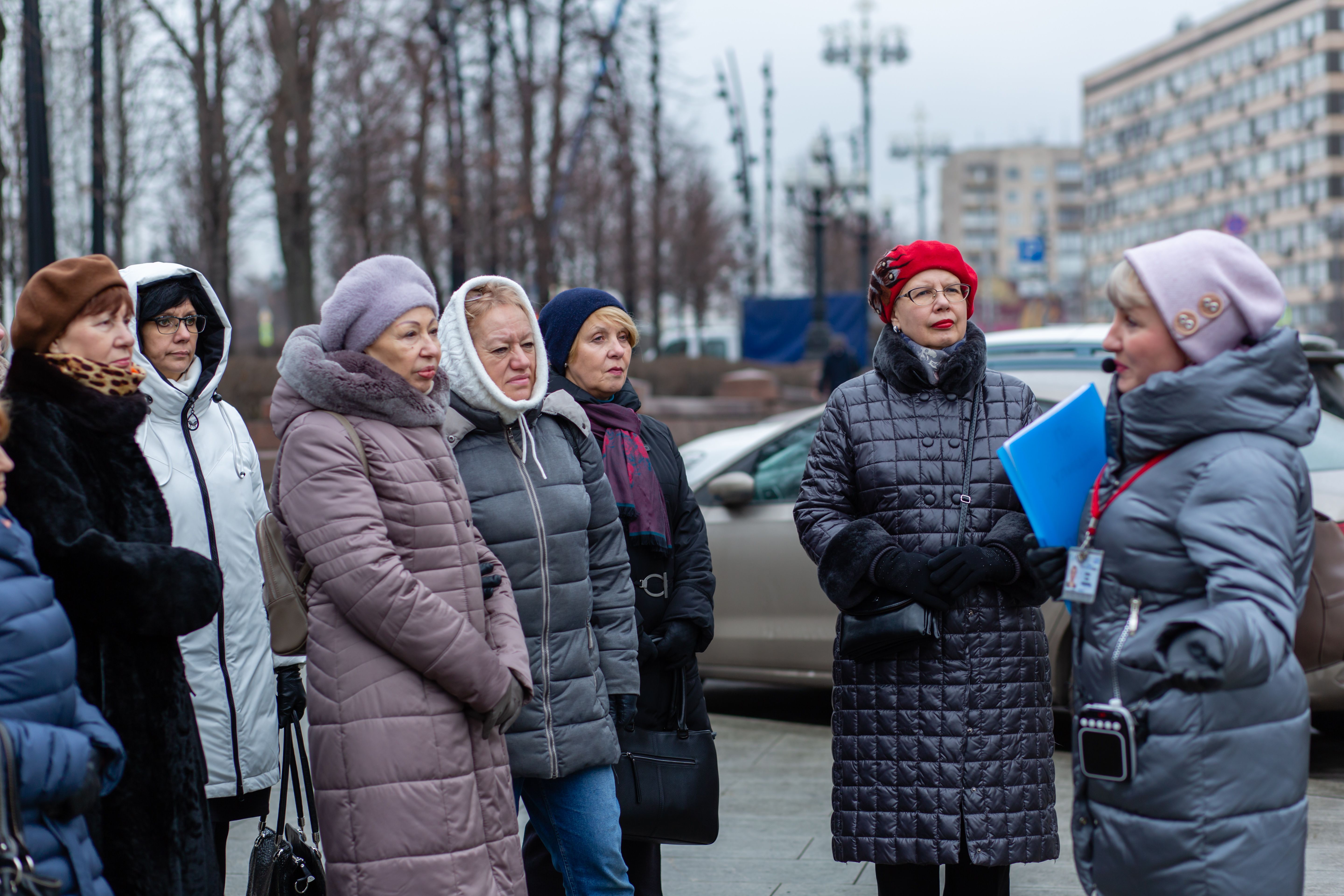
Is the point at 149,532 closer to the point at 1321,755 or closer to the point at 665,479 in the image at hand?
the point at 665,479

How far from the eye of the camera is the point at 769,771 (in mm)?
6070

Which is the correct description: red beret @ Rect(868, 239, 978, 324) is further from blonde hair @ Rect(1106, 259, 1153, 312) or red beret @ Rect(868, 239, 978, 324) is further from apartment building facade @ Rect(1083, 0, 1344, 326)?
apartment building facade @ Rect(1083, 0, 1344, 326)

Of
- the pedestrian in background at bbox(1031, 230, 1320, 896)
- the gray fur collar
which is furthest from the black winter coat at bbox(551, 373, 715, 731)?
the pedestrian in background at bbox(1031, 230, 1320, 896)

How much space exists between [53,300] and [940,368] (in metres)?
2.11

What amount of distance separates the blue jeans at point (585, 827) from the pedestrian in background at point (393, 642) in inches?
11.7

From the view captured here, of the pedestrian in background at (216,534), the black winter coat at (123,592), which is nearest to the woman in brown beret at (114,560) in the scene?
the black winter coat at (123,592)

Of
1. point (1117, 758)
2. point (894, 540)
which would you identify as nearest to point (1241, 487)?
point (1117, 758)

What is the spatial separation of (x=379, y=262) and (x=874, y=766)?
5.82ft

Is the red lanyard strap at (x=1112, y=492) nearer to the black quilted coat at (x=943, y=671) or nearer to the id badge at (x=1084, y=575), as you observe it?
the id badge at (x=1084, y=575)

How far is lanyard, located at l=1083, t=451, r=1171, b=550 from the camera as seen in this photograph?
2660 millimetres

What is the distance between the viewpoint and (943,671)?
11.9 feet

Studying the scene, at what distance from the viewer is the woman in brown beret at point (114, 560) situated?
2.69 meters

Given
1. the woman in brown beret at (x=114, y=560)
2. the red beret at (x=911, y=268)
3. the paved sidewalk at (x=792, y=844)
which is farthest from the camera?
the paved sidewalk at (x=792, y=844)

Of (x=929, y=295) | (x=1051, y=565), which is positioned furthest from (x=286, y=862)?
(x=929, y=295)
